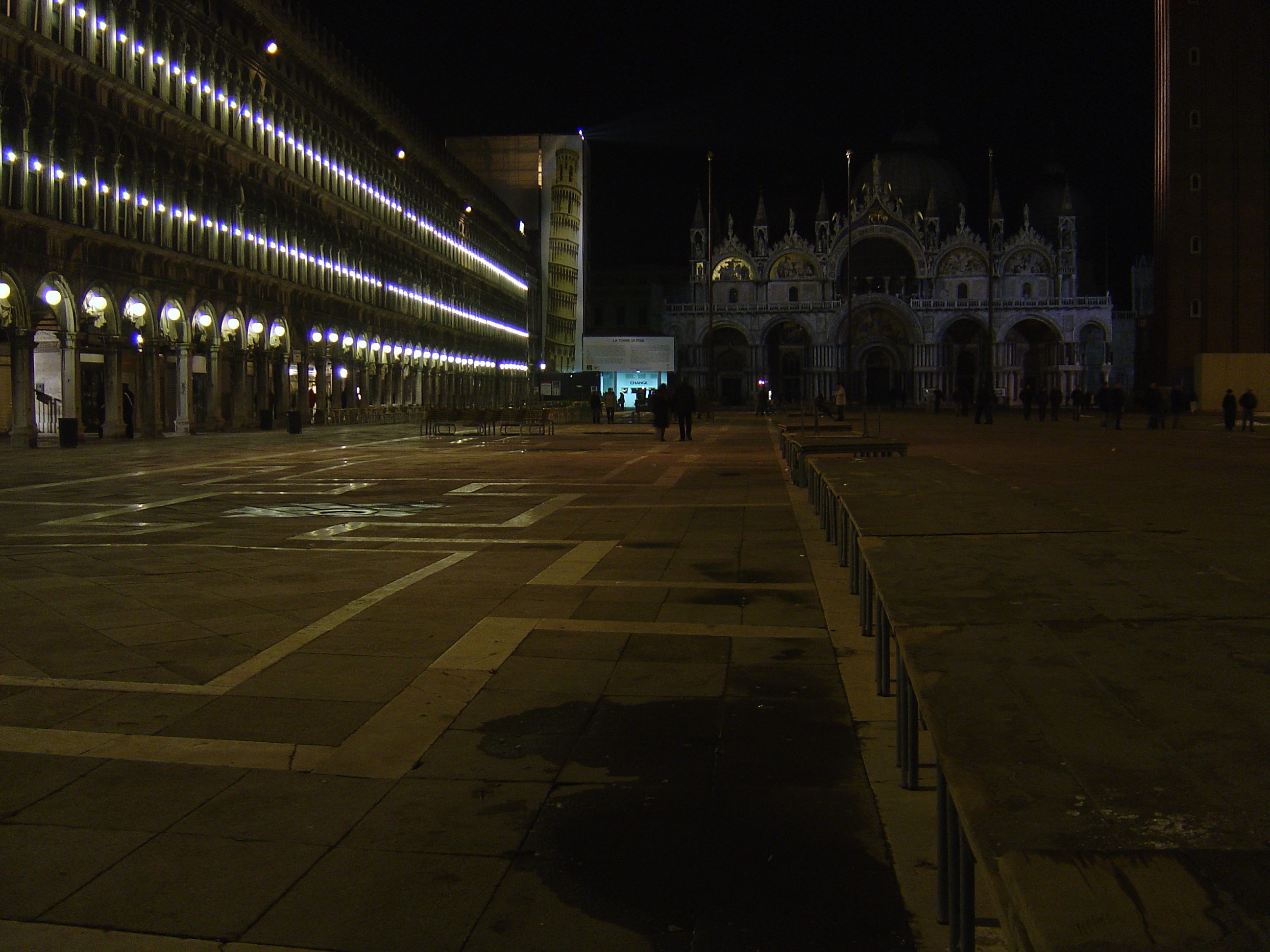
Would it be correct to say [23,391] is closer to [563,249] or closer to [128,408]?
[128,408]

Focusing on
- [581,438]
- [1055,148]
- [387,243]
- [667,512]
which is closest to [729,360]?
[1055,148]

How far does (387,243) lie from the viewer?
194 feet

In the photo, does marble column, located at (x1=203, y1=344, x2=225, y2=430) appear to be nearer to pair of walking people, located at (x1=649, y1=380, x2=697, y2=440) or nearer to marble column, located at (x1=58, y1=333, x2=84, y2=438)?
marble column, located at (x1=58, y1=333, x2=84, y2=438)

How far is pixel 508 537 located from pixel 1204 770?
9533mm

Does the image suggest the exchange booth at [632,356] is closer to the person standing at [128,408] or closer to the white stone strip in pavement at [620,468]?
the person standing at [128,408]

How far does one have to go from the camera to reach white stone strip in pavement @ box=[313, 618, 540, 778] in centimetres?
453

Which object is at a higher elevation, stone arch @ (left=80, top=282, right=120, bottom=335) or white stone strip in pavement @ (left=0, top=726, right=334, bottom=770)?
stone arch @ (left=80, top=282, right=120, bottom=335)

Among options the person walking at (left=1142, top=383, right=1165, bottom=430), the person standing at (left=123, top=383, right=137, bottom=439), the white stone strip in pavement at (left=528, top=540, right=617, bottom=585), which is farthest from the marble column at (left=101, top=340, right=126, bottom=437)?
the person walking at (left=1142, top=383, right=1165, bottom=430)

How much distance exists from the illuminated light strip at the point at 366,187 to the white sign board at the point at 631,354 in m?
11.2

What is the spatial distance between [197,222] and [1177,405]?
37.7 meters

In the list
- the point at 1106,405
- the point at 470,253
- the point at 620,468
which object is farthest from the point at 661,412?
the point at 470,253

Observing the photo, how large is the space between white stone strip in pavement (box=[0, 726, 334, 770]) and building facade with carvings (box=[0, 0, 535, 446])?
26737 millimetres

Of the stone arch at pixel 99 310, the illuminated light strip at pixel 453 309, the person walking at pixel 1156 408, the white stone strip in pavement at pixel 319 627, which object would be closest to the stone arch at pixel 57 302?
the stone arch at pixel 99 310

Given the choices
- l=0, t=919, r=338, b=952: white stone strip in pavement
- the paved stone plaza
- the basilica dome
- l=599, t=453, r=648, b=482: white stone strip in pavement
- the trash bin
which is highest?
the basilica dome
